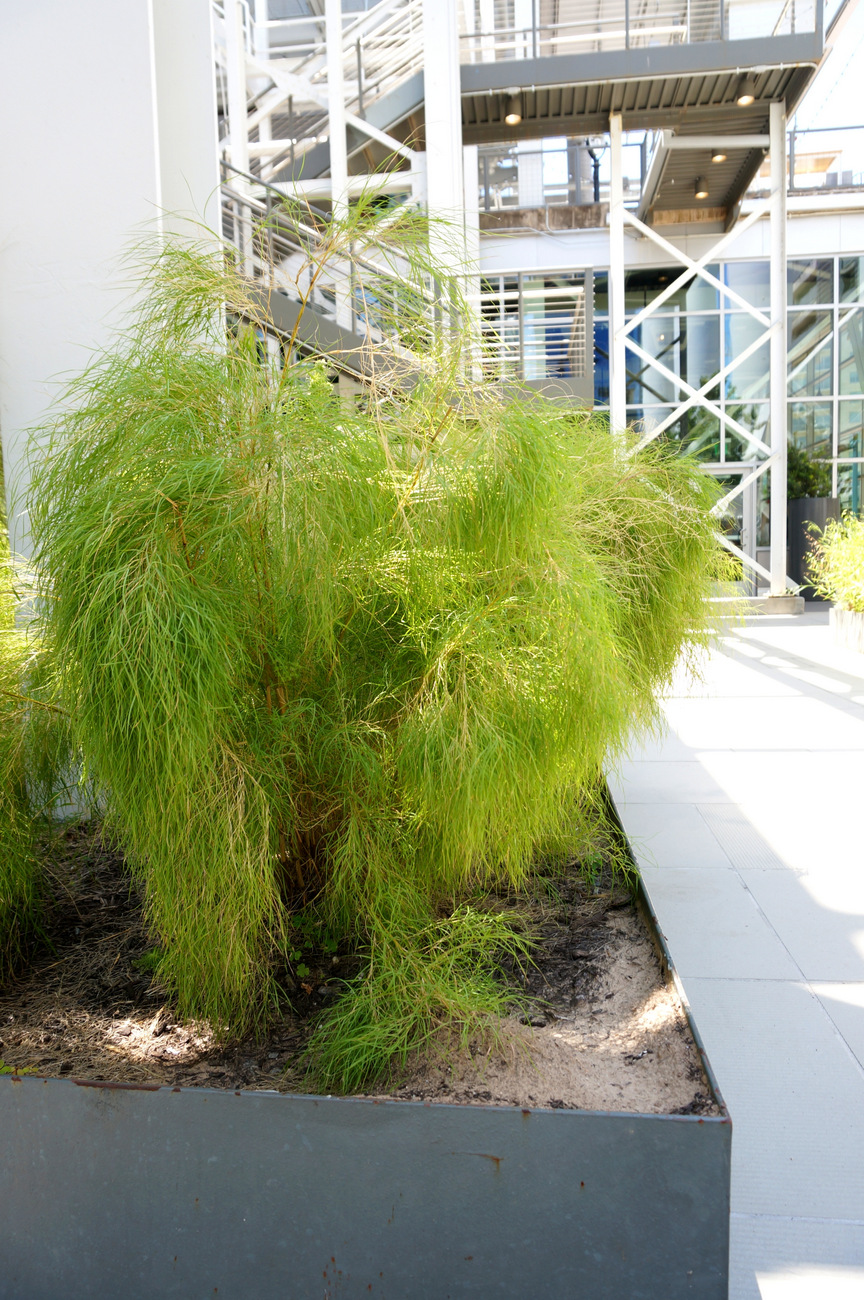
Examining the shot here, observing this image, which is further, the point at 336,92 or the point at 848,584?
the point at 848,584

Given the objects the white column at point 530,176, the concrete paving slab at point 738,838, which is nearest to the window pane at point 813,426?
the white column at point 530,176

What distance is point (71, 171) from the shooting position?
318 centimetres

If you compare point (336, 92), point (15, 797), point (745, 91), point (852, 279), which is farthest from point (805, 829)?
point (852, 279)

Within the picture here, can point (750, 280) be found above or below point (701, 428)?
above

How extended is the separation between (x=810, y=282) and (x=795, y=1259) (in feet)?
50.7

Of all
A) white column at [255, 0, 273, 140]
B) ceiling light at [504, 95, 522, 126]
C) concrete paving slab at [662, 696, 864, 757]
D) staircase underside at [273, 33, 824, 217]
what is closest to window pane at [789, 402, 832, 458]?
staircase underside at [273, 33, 824, 217]

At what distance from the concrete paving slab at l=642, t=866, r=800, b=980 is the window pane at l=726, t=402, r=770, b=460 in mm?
11796

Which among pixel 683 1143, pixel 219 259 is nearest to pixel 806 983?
pixel 683 1143

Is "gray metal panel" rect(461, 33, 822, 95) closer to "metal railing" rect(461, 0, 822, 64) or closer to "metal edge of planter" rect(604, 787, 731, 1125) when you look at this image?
"metal railing" rect(461, 0, 822, 64)

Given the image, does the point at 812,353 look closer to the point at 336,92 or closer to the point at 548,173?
the point at 548,173

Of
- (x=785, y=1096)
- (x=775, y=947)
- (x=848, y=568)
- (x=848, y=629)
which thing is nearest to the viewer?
(x=785, y=1096)

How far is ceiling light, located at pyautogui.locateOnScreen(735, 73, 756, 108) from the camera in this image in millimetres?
10359

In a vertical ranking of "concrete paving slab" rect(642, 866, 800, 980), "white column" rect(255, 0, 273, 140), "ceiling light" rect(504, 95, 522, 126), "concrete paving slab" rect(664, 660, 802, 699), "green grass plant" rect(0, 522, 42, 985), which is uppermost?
"white column" rect(255, 0, 273, 140)

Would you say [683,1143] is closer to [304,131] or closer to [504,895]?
[504,895]
